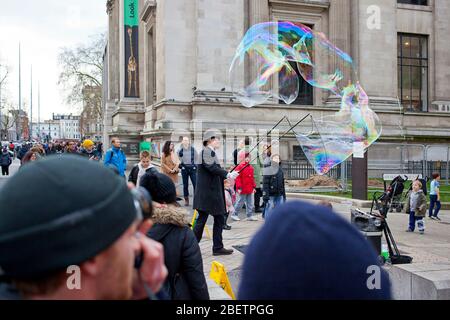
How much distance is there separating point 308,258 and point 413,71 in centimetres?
2766

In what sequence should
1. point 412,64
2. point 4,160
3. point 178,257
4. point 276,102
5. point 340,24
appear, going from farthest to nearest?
point 412,64, point 340,24, point 4,160, point 276,102, point 178,257

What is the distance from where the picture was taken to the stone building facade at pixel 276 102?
2052 cm

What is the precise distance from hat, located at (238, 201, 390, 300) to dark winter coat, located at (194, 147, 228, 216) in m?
5.93

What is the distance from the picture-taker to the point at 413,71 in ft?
86.1

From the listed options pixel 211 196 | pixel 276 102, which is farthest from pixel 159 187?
pixel 276 102

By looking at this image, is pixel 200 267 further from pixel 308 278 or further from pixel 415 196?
pixel 415 196

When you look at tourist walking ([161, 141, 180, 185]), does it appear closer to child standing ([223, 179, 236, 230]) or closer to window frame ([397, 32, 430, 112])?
child standing ([223, 179, 236, 230])

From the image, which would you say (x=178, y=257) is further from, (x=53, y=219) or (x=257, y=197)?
(x=257, y=197)

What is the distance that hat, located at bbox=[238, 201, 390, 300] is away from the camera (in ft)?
4.09

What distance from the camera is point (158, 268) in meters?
1.41

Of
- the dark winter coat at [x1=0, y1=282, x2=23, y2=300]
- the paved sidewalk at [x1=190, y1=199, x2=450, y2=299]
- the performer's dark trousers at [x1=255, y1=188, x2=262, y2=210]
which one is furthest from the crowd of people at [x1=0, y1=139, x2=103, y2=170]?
the performer's dark trousers at [x1=255, y1=188, x2=262, y2=210]

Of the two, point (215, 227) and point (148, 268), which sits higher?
point (148, 268)

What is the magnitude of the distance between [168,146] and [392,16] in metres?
17.4
